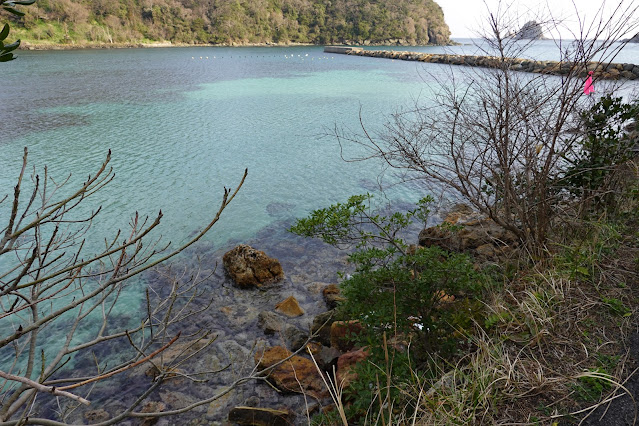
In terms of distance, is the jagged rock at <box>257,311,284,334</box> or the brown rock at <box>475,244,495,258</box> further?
the brown rock at <box>475,244,495,258</box>

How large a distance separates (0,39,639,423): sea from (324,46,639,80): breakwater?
0.29 meters

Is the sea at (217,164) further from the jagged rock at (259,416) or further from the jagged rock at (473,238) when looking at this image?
the jagged rock at (473,238)

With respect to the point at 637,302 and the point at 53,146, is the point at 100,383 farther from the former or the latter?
the point at 53,146

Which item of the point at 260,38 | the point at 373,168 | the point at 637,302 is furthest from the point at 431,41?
the point at 637,302

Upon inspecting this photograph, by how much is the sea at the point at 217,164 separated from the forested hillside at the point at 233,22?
39470mm

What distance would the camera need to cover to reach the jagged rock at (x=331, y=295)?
5.03 metres

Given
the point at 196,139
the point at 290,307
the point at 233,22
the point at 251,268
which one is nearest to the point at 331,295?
the point at 290,307

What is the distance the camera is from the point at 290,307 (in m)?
5.02

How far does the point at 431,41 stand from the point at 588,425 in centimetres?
9877

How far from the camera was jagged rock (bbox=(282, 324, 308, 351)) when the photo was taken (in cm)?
431

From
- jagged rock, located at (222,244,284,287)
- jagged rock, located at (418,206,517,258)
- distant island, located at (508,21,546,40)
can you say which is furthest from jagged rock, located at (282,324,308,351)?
distant island, located at (508,21,546,40)

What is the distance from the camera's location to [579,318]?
8.83 ft

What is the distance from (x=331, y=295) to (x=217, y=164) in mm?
6261

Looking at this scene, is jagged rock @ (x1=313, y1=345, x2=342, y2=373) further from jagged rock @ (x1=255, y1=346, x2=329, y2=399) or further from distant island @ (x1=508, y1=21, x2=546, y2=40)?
distant island @ (x1=508, y1=21, x2=546, y2=40)
